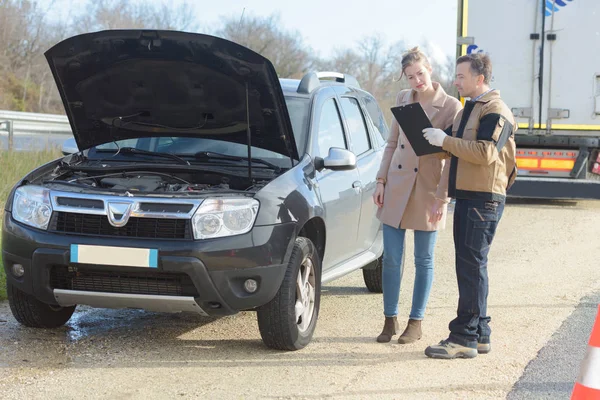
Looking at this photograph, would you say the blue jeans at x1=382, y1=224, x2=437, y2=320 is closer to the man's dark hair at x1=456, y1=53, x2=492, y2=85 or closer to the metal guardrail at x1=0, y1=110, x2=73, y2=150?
the man's dark hair at x1=456, y1=53, x2=492, y2=85

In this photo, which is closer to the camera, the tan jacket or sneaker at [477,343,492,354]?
the tan jacket

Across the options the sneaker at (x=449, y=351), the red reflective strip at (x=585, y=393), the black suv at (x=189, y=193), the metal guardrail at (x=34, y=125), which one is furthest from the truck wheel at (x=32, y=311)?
the metal guardrail at (x=34, y=125)

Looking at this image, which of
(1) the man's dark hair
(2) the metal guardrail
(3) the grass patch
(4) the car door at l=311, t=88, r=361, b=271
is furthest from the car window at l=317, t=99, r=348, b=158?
(2) the metal guardrail

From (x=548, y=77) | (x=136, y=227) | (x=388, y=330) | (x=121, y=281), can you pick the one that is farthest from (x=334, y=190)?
(x=548, y=77)

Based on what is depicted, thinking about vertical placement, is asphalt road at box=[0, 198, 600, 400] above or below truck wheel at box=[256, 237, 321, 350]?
below

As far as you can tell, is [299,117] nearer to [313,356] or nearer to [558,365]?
[313,356]

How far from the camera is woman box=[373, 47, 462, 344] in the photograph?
5.91 meters

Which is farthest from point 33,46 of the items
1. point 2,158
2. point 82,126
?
point 82,126

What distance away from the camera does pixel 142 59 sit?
5953 millimetres

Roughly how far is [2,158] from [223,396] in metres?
7.98

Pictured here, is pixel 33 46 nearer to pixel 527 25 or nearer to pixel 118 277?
pixel 527 25

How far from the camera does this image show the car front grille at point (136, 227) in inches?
208

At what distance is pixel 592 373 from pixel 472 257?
2275mm

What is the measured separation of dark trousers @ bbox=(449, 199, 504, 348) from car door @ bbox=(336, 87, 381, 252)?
133 centimetres
